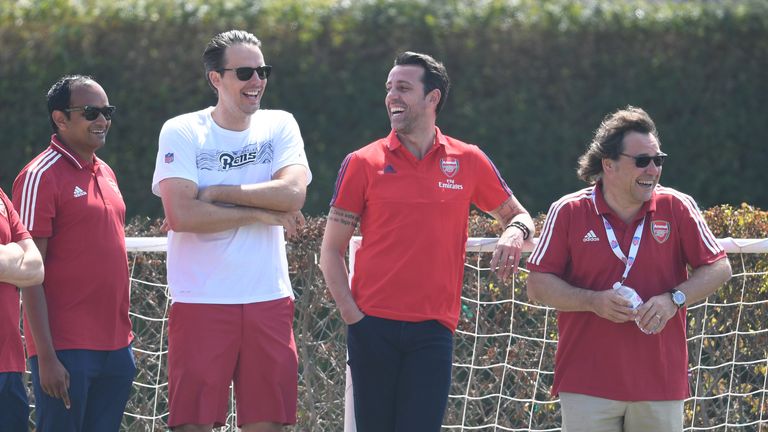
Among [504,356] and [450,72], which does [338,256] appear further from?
[450,72]

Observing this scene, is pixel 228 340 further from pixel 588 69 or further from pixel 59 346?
pixel 588 69

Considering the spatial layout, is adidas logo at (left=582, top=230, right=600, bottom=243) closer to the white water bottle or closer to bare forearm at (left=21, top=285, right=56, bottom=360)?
the white water bottle

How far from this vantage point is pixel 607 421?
498cm

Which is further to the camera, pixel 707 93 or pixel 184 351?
pixel 707 93

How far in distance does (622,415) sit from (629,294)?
55 centimetres

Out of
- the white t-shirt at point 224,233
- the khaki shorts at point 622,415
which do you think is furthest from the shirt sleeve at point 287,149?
the khaki shorts at point 622,415

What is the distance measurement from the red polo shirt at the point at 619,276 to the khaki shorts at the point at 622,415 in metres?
0.04

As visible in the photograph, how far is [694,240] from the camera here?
5.09m

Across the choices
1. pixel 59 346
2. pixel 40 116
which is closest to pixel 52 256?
pixel 59 346

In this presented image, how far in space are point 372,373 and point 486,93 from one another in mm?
6341

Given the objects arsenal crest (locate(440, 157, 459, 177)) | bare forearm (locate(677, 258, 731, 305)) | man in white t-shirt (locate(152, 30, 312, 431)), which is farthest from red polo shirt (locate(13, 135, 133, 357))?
bare forearm (locate(677, 258, 731, 305))

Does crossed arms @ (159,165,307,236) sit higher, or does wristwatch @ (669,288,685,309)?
crossed arms @ (159,165,307,236)

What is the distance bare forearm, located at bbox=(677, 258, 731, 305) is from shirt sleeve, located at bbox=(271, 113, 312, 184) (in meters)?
1.73

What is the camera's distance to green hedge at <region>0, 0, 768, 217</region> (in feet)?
35.7
